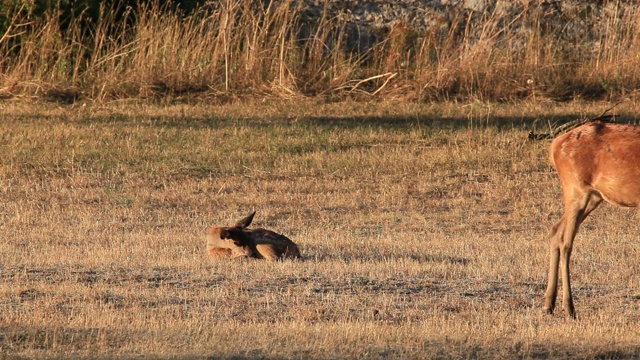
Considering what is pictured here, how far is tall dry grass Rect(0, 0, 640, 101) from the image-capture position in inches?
711

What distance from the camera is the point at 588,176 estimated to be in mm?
7609

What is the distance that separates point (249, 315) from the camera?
7.27 meters

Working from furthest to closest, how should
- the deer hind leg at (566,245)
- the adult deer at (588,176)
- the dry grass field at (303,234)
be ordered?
the deer hind leg at (566,245) < the adult deer at (588,176) < the dry grass field at (303,234)

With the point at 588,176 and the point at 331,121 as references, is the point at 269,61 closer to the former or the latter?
the point at 331,121

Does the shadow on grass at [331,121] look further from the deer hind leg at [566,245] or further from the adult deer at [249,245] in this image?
the deer hind leg at [566,245]

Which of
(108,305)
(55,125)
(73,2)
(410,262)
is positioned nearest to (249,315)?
(108,305)

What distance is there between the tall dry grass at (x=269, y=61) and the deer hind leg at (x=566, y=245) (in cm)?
1037

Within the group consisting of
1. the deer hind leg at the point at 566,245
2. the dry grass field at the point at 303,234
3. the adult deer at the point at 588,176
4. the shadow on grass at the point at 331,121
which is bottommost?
the shadow on grass at the point at 331,121

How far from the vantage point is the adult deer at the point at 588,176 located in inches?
295

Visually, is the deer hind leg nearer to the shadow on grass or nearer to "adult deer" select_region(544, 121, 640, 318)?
"adult deer" select_region(544, 121, 640, 318)

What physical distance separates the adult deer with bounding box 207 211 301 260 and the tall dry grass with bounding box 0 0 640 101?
28.6ft

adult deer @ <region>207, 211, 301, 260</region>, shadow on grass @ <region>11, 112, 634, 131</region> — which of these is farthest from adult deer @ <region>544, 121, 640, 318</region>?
shadow on grass @ <region>11, 112, 634, 131</region>

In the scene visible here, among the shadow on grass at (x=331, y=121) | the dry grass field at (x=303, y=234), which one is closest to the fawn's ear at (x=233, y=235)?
the dry grass field at (x=303, y=234)

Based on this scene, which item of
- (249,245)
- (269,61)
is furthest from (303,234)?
(269,61)
